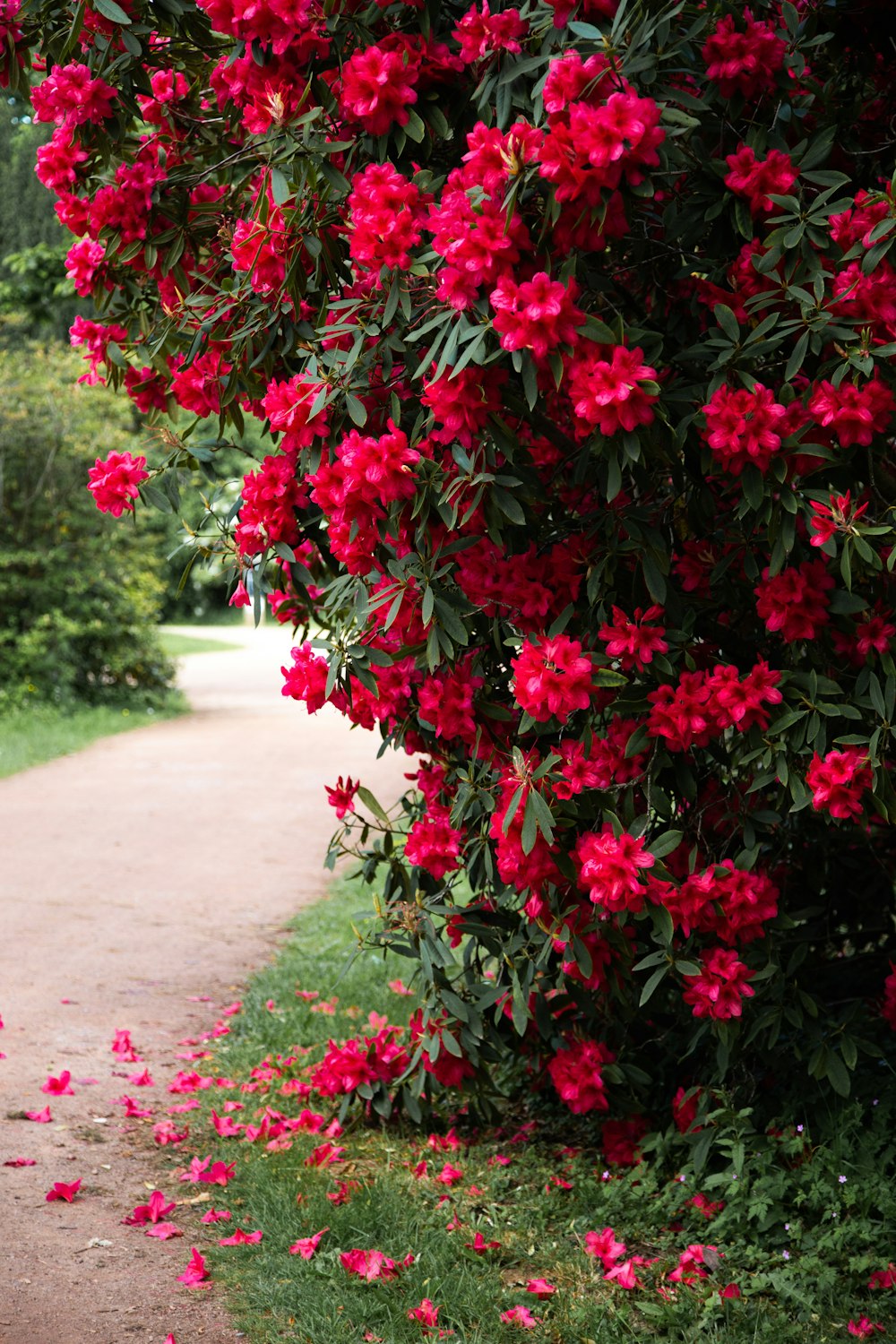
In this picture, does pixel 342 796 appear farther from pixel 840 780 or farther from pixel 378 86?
pixel 378 86

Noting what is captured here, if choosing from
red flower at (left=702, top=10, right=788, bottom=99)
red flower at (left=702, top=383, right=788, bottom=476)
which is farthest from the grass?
red flower at (left=702, top=10, right=788, bottom=99)

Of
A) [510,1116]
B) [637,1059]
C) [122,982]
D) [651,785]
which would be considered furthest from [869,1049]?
[122,982]

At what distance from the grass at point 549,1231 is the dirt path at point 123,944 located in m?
0.23

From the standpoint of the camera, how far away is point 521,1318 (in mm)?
2910

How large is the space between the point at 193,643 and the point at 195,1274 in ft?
79.0

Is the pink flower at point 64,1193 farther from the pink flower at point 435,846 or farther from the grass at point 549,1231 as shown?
the pink flower at point 435,846

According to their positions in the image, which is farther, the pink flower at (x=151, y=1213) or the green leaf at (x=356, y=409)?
the pink flower at (x=151, y=1213)

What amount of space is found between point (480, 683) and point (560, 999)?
1.08 meters

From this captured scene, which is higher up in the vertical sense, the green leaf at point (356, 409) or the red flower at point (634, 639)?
the green leaf at point (356, 409)

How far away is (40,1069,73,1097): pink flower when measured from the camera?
4316mm

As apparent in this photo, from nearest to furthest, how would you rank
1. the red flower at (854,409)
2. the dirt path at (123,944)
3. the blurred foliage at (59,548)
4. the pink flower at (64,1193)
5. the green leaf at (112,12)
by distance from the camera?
the red flower at (854,409) → the green leaf at (112,12) → the dirt path at (123,944) → the pink flower at (64,1193) → the blurred foliage at (59,548)

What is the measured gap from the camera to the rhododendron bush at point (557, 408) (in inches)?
96.0

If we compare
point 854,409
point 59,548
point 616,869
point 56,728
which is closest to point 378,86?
point 854,409

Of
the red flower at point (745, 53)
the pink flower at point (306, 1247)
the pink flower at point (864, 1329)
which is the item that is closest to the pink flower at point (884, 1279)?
the pink flower at point (864, 1329)
